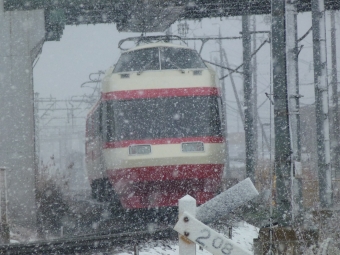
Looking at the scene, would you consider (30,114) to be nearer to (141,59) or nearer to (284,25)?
(141,59)

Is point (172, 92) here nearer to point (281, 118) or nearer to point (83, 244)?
point (83, 244)

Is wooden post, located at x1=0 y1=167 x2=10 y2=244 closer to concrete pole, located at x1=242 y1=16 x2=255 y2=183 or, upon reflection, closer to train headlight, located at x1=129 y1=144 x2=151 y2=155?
train headlight, located at x1=129 y1=144 x2=151 y2=155

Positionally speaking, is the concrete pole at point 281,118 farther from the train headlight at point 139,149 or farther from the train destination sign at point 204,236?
the train destination sign at point 204,236

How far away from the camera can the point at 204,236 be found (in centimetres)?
329

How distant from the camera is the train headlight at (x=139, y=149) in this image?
42.7 ft

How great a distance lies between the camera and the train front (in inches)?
511

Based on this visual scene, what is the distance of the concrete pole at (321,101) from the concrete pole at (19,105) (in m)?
6.30

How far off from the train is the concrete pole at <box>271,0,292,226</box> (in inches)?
186

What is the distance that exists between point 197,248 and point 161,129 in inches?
160

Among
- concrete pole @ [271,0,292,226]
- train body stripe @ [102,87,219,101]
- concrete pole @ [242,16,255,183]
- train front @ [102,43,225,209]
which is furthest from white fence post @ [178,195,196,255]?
concrete pole @ [242,16,255,183]

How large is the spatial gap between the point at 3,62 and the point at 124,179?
14.5 feet

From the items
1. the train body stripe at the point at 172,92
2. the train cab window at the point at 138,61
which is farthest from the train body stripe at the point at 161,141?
the train cab window at the point at 138,61

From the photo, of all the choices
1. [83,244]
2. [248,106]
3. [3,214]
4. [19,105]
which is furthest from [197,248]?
[248,106]

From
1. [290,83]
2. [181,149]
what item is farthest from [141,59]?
[290,83]
